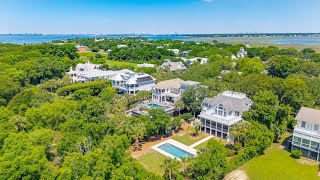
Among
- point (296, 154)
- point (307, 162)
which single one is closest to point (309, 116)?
point (296, 154)

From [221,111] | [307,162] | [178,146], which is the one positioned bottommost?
[178,146]

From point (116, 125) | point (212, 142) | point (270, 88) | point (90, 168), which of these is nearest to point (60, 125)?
point (116, 125)

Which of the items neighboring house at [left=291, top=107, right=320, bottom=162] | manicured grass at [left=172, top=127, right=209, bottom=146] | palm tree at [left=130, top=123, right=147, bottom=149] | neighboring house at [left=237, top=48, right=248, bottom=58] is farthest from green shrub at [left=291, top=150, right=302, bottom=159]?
neighboring house at [left=237, top=48, right=248, bottom=58]

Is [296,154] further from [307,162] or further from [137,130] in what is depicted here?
[137,130]

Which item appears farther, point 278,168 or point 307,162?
point 307,162

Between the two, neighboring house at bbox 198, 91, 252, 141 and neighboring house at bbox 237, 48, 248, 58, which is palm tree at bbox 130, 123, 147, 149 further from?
neighboring house at bbox 237, 48, 248, 58

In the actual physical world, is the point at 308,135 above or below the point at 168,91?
below

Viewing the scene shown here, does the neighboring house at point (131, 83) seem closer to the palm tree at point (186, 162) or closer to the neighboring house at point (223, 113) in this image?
the neighboring house at point (223, 113)

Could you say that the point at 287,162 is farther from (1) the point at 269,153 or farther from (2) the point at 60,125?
(2) the point at 60,125
